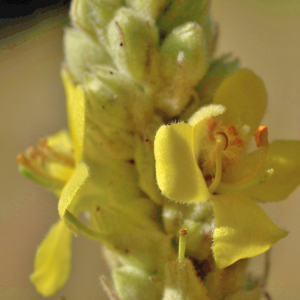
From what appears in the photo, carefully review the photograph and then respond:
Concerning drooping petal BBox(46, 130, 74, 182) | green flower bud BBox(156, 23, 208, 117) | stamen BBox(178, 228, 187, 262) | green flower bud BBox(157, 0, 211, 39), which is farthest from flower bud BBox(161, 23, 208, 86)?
drooping petal BBox(46, 130, 74, 182)

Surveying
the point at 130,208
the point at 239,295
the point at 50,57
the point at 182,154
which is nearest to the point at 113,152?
the point at 130,208

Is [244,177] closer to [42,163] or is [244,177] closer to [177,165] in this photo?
[177,165]

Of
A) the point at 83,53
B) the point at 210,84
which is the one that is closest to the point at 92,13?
the point at 83,53

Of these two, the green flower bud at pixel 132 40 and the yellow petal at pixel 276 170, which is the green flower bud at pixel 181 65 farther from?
the yellow petal at pixel 276 170

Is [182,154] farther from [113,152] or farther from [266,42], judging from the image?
[266,42]

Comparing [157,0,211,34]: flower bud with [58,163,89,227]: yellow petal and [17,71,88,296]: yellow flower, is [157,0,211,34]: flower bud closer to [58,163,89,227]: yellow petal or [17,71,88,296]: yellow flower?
[17,71,88,296]: yellow flower

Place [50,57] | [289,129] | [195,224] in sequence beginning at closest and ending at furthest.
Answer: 1. [195,224]
2. [289,129]
3. [50,57]
